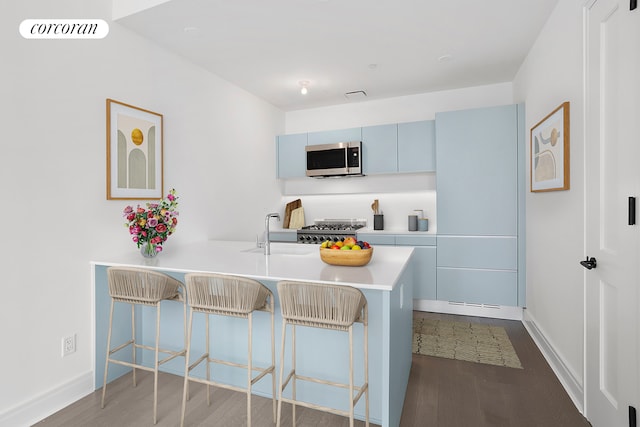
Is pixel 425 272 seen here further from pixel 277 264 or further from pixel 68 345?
pixel 68 345

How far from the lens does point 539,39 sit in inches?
111

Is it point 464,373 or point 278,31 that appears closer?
point 464,373

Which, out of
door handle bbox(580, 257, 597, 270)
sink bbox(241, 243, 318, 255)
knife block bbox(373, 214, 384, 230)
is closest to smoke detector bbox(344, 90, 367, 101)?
Answer: knife block bbox(373, 214, 384, 230)

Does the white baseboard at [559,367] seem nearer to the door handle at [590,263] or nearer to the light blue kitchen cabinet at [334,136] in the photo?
the door handle at [590,263]

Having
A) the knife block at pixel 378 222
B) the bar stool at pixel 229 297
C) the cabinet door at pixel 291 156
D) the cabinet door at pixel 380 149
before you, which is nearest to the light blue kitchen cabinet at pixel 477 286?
the knife block at pixel 378 222

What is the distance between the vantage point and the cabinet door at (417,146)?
401 cm

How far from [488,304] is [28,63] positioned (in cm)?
432

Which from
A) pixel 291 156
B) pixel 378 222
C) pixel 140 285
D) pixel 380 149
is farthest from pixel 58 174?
pixel 378 222

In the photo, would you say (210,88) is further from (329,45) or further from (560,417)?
(560,417)

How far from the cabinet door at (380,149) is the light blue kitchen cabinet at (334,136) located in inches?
4.2

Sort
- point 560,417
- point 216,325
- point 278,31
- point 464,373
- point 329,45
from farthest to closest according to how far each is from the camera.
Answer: point 329,45, point 278,31, point 464,373, point 216,325, point 560,417

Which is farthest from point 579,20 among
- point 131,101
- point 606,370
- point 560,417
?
point 131,101

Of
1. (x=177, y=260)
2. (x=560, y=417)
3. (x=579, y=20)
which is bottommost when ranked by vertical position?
(x=560, y=417)

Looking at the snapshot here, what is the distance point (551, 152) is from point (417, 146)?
172cm
